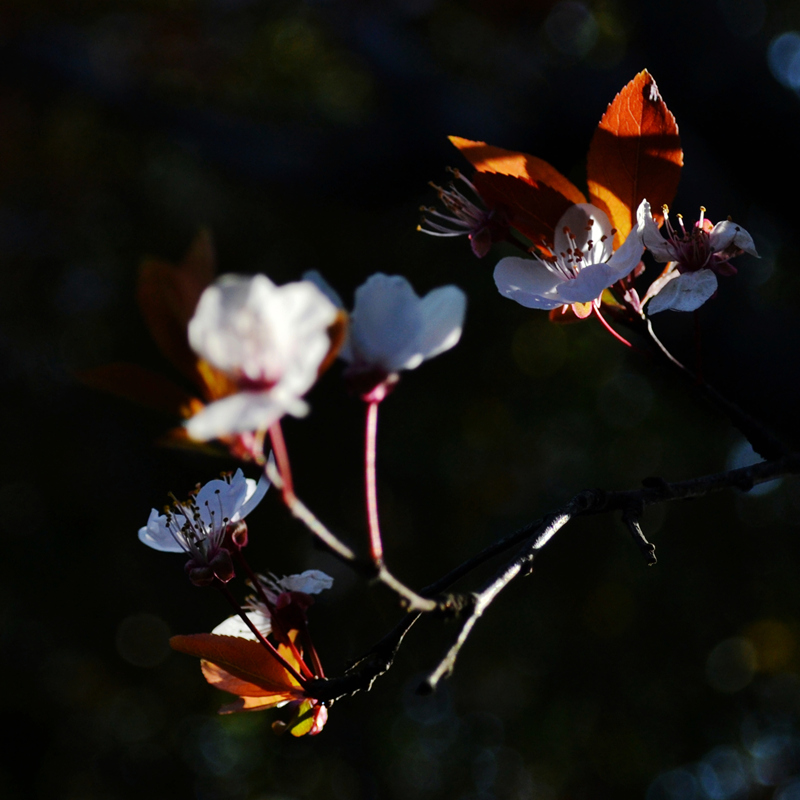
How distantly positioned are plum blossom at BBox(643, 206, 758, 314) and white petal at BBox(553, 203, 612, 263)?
Answer: 0.11 feet

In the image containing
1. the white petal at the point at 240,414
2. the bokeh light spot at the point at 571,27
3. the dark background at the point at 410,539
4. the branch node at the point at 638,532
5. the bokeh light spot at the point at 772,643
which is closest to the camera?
the white petal at the point at 240,414

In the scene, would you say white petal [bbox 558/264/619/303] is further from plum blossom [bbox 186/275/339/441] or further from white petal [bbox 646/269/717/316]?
plum blossom [bbox 186/275/339/441]

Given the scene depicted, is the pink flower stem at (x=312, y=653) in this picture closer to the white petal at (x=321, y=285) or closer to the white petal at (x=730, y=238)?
the white petal at (x=321, y=285)

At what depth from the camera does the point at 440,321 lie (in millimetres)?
321

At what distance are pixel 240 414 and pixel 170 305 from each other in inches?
2.3

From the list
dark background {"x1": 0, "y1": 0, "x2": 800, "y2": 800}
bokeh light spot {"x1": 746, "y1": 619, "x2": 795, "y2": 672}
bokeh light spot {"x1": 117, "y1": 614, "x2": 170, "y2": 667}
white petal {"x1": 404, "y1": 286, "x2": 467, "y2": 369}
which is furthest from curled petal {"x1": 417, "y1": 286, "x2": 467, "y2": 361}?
bokeh light spot {"x1": 746, "y1": 619, "x2": 795, "y2": 672}

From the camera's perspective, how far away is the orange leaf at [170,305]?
27 cm

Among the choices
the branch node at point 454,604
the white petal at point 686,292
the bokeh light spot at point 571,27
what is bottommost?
the bokeh light spot at point 571,27

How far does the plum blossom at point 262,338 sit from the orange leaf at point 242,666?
7.5 inches

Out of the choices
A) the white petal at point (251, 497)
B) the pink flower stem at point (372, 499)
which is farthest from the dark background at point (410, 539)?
the pink flower stem at point (372, 499)

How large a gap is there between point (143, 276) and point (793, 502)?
108 inches

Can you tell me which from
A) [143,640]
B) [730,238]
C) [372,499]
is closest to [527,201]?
[730,238]

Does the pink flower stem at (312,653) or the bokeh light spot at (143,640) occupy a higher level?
the pink flower stem at (312,653)

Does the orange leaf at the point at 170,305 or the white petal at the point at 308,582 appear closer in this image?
the orange leaf at the point at 170,305
